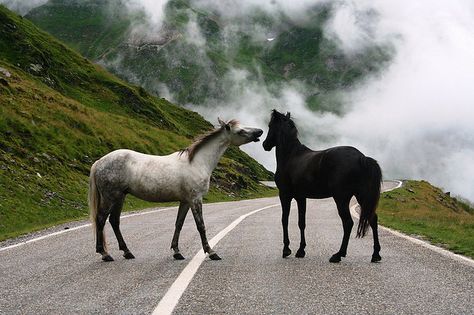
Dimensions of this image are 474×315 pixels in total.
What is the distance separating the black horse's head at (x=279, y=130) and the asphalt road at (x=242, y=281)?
240 centimetres

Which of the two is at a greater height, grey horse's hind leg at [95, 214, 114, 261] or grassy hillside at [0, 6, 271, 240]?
grassy hillside at [0, 6, 271, 240]

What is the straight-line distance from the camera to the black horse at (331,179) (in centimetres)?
948

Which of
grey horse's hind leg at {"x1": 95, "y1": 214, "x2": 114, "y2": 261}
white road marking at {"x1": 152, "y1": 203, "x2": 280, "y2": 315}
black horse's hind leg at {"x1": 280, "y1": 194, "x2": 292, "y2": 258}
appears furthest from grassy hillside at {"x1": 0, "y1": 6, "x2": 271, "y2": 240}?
black horse's hind leg at {"x1": 280, "y1": 194, "x2": 292, "y2": 258}

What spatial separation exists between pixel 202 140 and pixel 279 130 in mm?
1822

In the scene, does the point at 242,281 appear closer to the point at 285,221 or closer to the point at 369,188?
the point at 285,221

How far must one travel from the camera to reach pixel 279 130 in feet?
36.7

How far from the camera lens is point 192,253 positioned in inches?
411

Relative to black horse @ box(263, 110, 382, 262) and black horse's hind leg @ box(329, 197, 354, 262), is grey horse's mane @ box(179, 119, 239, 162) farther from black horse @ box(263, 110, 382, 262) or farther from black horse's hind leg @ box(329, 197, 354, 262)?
black horse's hind leg @ box(329, 197, 354, 262)

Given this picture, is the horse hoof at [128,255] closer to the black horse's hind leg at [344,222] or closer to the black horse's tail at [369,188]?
the black horse's hind leg at [344,222]

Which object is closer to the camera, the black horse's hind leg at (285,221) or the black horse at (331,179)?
the black horse at (331,179)

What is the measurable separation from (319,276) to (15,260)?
6010mm

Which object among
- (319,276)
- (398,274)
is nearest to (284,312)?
(319,276)

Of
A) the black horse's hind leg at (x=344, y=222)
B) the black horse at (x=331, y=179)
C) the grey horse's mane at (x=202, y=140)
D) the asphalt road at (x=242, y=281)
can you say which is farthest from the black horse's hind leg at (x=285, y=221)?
the grey horse's mane at (x=202, y=140)

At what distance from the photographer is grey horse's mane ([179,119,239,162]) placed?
10.3m
